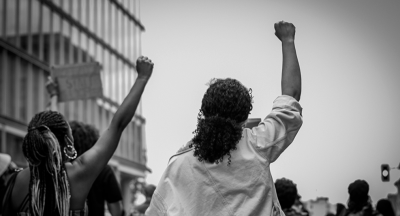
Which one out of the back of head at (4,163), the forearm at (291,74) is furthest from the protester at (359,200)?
the forearm at (291,74)

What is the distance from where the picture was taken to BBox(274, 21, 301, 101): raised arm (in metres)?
3.21

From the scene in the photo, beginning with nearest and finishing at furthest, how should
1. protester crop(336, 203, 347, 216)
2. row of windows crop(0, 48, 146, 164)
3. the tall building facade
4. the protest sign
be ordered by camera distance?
protester crop(336, 203, 347, 216) < the protest sign < row of windows crop(0, 48, 146, 164) < the tall building facade

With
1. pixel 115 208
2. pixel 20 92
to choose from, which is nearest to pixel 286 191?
pixel 115 208

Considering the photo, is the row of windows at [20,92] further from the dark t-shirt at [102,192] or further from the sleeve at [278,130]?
the sleeve at [278,130]

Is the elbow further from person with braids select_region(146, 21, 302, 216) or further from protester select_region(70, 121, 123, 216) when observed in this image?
protester select_region(70, 121, 123, 216)

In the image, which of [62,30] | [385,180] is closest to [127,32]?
[62,30]

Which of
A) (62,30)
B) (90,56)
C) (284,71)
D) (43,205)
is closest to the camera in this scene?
(284,71)

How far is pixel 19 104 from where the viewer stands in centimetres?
3375

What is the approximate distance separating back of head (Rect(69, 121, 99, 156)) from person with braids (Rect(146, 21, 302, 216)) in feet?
6.77

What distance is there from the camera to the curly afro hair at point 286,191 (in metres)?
5.50

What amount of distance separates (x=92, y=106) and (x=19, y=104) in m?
13.9

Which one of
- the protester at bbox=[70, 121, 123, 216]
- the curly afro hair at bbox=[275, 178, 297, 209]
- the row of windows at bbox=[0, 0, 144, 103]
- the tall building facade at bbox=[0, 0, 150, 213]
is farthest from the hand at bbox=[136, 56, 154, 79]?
the row of windows at bbox=[0, 0, 144, 103]

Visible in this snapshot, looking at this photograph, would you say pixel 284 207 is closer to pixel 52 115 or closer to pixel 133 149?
pixel 52 115

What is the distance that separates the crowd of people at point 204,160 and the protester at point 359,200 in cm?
294
